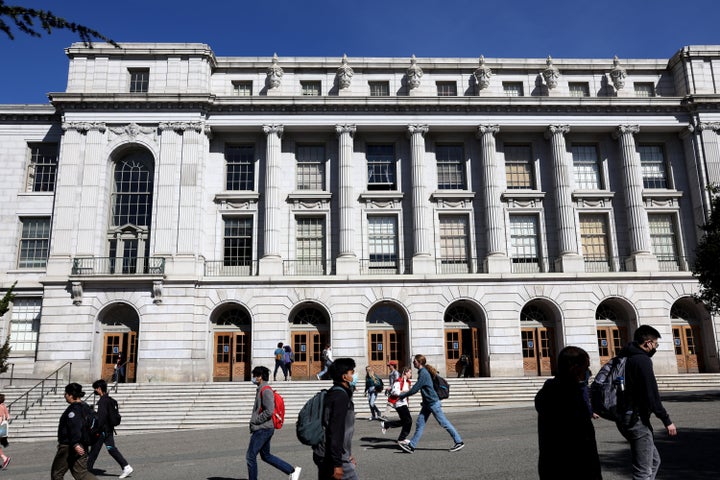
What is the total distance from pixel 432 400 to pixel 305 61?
85.7 ft

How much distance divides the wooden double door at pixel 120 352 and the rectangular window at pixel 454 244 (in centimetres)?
1670

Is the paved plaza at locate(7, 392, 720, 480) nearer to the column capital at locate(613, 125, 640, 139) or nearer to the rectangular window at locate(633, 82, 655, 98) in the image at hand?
the column capital at locate(613, 125, 640, 139)

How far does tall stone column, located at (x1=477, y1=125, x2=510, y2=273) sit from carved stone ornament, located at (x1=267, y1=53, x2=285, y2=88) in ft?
39.0

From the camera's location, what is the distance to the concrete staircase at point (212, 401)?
Result: 20500 millimetres

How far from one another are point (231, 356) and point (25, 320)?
1144cm

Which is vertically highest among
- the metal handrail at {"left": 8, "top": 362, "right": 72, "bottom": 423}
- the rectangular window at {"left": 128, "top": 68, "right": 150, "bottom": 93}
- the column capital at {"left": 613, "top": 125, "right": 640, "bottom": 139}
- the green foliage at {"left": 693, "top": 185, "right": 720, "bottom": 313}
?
the rectangular window at {"left": 128, "top": 68, "right": 150, "bottom": 93}

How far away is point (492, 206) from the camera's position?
31234mm

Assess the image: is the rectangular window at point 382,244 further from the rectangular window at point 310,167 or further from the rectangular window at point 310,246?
the rectangular window at point 310,167

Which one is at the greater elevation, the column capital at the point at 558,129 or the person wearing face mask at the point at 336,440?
the column capital at the point at 558,129

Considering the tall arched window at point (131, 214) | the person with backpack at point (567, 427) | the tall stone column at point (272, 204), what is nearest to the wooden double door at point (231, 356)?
the tall stone column at point (272, 204)

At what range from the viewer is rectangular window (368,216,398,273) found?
102 feet

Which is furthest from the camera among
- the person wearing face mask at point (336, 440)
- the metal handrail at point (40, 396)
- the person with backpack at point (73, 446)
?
the metal handrail at point (40, 396)

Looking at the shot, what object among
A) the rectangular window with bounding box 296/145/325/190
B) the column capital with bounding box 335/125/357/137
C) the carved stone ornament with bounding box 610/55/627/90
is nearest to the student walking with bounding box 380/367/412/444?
the rectangular window with bounding box 296/145/325/190

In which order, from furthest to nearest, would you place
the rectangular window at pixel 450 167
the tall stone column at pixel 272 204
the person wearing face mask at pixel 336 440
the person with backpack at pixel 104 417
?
the rectangular window at pixel 450 167 < the tall stone column at pixel 272 204 < the person with backpack at pixel 104 417 < the person wearing face mask at pixel 336 440
